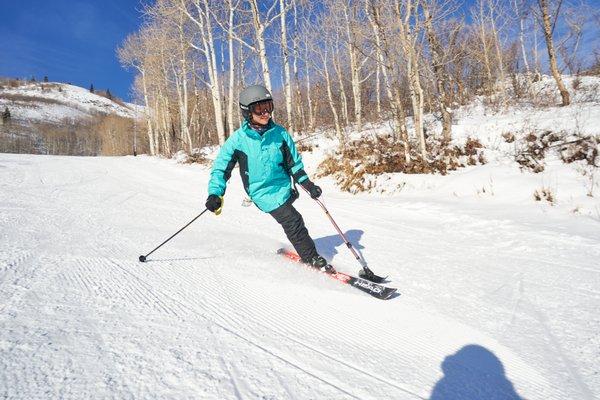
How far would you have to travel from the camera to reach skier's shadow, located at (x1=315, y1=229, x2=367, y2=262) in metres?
4.39

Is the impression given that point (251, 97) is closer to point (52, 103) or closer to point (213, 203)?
point (213, 203)

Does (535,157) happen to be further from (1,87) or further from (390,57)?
(1,87)

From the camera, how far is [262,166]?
11.9 feet

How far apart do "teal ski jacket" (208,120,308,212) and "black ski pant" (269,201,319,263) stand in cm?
8

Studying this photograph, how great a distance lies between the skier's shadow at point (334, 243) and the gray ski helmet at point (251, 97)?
1947mm

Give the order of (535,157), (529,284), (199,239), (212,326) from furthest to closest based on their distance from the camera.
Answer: (535,157) → (199,239) → (529,284) → (212,326)

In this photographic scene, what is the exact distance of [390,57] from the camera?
11203 millimetres

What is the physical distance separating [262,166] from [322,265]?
3.92 ft

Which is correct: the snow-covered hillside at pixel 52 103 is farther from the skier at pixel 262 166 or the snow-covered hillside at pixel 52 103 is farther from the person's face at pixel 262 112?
the person's face at pixel 262 112

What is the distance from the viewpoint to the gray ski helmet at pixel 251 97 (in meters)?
3.52

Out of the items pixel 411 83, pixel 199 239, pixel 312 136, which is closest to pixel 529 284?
pixel 199 239

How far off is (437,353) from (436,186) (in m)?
7.49

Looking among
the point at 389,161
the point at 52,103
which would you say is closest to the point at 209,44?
the point at 389,161

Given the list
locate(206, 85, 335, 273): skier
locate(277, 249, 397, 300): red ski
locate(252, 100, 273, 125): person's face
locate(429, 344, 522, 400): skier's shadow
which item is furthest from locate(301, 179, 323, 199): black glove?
locate(429, 344, 522, 400): skier's shadow
